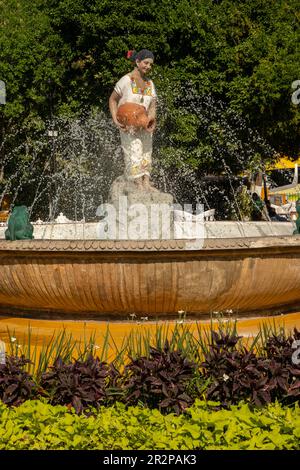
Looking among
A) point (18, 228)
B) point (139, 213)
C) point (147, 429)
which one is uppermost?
point (139, 213)

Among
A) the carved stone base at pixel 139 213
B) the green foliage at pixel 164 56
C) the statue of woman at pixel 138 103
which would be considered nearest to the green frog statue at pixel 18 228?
the carved stone base at pixel 139 213

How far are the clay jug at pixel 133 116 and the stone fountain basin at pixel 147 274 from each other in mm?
3100

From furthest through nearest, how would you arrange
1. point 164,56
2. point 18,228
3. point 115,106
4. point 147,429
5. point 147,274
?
1. point 164,56
2. point 115,106
3. point 18,228
4. point 147,274
5. point 147,429

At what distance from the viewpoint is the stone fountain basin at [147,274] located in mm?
6801

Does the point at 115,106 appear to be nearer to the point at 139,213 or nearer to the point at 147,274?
the point at 139,213

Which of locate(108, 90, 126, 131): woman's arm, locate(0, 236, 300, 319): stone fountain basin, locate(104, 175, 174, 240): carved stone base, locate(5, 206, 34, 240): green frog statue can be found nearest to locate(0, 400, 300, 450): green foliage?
locate(0, 236, 300, 319): stone fountain basin

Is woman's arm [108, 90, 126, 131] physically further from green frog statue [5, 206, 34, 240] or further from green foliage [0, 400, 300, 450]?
green foliage [0, 400, 300, 450]

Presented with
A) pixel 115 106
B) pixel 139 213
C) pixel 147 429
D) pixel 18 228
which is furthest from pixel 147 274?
pixel 115 106

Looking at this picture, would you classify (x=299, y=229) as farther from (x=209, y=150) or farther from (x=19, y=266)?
(x=209, y=150)

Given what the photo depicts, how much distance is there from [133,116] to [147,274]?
11.0ft

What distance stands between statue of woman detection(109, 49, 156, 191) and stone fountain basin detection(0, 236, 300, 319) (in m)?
2.88

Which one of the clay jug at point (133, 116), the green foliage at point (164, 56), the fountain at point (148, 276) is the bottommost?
the fountain at point (148, 276)

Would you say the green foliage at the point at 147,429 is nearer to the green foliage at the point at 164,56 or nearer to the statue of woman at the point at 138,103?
the statue of woman at the point at 138,103

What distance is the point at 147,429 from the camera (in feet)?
12.9
